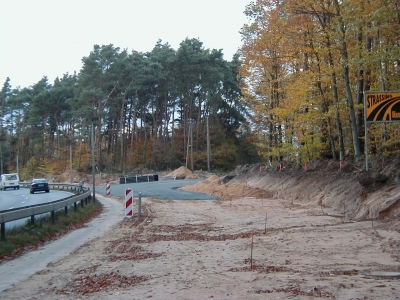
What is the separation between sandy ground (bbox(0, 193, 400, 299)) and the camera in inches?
275

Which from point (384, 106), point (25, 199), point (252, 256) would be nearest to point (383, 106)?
point (384, 106)

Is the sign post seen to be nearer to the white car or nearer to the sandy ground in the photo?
the sandy ground

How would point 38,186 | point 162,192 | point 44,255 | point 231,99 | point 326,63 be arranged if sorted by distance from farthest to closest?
point 231,99 < point 38,186 < point 162,192 < point 326,63 < point 44,255

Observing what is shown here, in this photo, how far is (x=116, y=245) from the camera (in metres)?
12.8

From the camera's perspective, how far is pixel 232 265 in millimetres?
9188

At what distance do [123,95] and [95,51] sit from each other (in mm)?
7923

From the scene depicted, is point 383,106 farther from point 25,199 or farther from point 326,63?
point 25,199

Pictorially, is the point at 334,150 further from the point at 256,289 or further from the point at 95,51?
the point at 95,51

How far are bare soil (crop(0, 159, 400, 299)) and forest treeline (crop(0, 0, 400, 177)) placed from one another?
569 cm

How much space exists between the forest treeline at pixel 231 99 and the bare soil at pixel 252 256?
5690 millimetres

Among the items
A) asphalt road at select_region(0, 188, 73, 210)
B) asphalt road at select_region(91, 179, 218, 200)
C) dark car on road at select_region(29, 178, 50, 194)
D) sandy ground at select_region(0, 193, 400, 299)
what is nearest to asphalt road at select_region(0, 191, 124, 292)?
sandy ground at select_region(0, 193, 400, 299)

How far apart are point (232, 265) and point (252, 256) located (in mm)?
937

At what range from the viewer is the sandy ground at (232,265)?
23.0ft

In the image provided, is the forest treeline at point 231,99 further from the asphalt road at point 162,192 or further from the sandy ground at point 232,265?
the sandy ground at point 232,265
